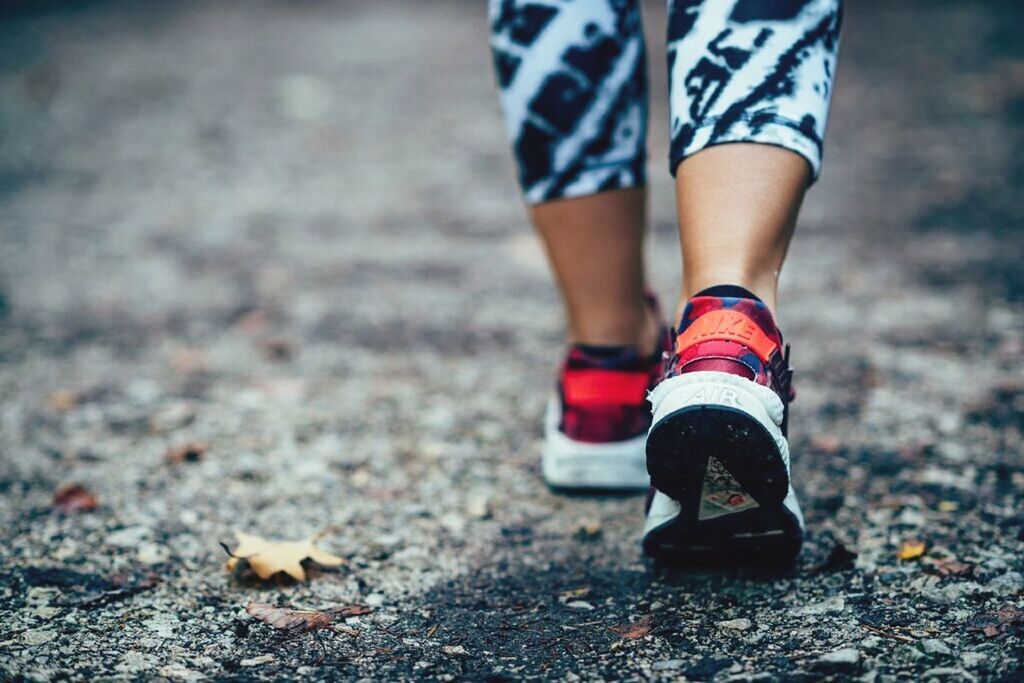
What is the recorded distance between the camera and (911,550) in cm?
123

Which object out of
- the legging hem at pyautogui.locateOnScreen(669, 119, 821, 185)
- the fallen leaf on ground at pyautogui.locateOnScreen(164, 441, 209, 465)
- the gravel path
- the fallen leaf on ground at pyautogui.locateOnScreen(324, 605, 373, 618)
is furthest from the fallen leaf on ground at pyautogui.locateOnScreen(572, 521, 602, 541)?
the fallen leaf on ground at pyautogui.locateOnScreen(164, 441, 209, 465)

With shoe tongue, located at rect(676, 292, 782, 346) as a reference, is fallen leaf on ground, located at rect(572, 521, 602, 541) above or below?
below

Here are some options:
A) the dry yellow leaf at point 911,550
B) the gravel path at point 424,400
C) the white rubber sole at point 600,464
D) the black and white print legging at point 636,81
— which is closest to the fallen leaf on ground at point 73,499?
the gravel path at point 424,400

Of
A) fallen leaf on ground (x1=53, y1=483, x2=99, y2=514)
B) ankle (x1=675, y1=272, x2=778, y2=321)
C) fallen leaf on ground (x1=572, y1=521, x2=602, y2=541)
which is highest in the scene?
ankle (x1=675, y1=272, x2=778, y2=321)

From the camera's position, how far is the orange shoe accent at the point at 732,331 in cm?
99

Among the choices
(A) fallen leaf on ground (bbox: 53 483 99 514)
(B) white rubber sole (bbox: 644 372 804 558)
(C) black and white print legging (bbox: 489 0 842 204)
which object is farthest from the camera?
(A) fallen leaf on ground (bbox: 53 483 99 514)

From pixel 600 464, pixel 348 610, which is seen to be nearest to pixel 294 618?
pixel 348 610

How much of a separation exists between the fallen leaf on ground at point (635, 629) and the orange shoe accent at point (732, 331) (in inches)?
12.7

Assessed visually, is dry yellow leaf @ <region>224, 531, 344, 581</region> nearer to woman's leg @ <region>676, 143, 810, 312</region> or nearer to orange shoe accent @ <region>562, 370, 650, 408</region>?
orange shoe accent @ <region>562, 370, 650, 408</region>

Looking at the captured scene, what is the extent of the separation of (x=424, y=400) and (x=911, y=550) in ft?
3.02

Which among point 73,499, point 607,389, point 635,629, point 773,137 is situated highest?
point 773,137

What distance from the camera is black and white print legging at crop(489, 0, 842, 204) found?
105cm

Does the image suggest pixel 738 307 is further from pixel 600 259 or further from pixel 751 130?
pixel 600 259

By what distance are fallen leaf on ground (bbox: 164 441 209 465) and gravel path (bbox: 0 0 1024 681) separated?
0.01 m
